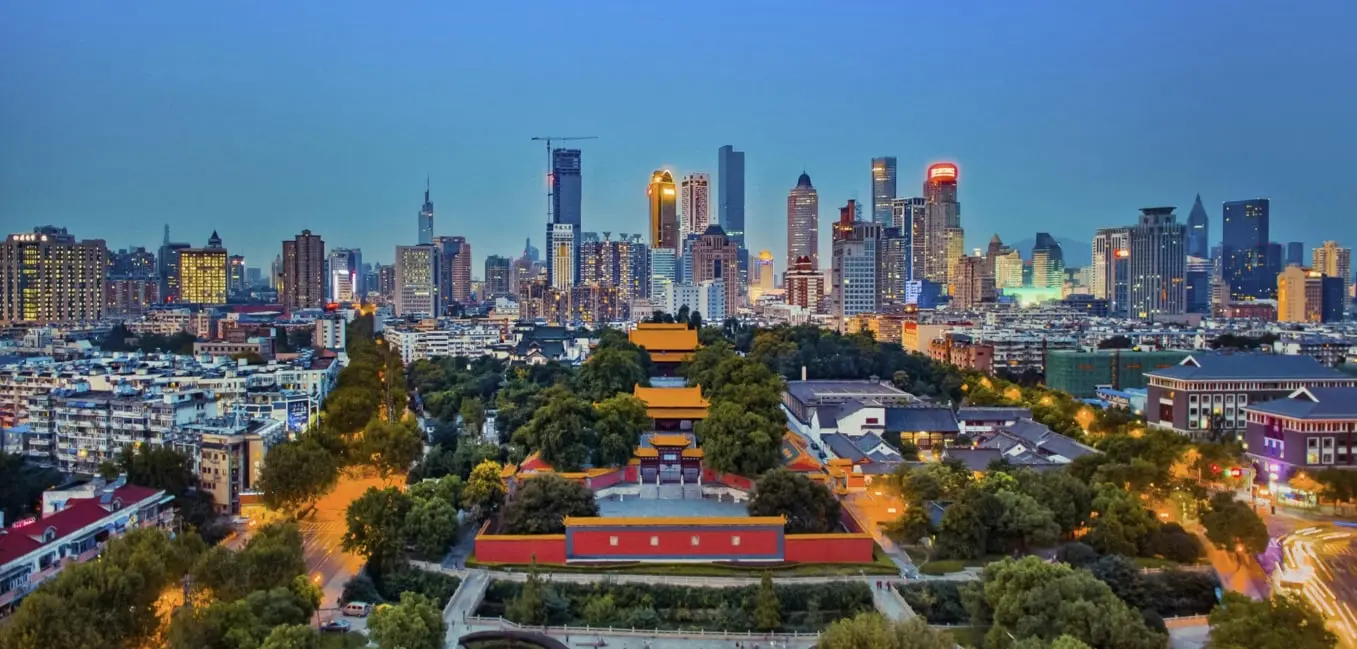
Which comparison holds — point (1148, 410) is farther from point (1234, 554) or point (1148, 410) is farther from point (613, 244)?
point (613, 244)

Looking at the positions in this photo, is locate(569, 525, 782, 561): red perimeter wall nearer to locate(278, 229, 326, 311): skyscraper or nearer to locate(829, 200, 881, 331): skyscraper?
locate(829, 200, 881, 331): skyscraper

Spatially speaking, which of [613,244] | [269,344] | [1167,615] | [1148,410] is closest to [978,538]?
[1167,615]

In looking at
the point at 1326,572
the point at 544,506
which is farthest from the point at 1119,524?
the point at 544,506

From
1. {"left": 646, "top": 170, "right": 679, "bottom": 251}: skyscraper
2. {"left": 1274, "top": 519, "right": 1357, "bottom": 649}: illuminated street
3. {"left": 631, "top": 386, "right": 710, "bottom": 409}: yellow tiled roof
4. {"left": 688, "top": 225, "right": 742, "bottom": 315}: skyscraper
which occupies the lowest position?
{"left": 1274, "top": 519, "right": 1357, "bottom": 649}: illuminated street

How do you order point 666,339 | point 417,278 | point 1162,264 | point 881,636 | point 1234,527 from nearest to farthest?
point 881,636 → point 1234,527 → point 666,339 → point 1162,264 → point 417,278

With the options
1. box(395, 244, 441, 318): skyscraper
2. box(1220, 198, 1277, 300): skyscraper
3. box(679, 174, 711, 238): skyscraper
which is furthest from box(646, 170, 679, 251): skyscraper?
box(1220, 198, 1277, 300): skyscraper

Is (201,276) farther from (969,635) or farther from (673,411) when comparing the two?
(969,635)
